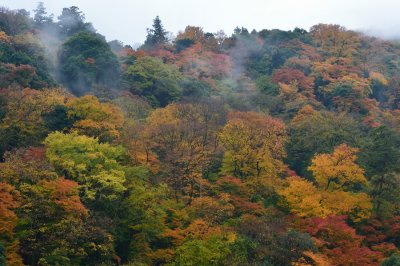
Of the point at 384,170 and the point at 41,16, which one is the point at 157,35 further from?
the point at 384,170

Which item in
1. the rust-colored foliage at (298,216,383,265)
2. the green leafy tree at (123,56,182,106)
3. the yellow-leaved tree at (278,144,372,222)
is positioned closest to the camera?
the rust-colored foliage at (298,216,383,265)

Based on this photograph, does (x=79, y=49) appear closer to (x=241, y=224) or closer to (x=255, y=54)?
(x=255, y=54)

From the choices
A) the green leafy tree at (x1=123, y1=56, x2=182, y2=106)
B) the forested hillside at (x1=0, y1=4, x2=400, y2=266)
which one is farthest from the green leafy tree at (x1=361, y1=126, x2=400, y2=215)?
the green leafy tree at (x1=123, y1=56, x2=182, y2=106)

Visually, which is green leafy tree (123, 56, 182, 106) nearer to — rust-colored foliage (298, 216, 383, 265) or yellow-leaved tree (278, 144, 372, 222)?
yellow-leaved tree (278, 144, 372, 222)

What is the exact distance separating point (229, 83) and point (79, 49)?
1750cm

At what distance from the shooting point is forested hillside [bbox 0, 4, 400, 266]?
86.7ft

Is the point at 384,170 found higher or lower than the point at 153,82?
lower

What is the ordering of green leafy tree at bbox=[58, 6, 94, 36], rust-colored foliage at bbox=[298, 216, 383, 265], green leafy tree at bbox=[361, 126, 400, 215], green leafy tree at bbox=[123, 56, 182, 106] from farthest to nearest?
green leafy tree at bbox=[58, 6, 94, 36] → green leafy tree at bbox=[123, 56, 182, 106] → green leafy tree at bbox=[361, 126, 400, 215] → rust-colored foliage at bbox=[298, 216, 383, 265]

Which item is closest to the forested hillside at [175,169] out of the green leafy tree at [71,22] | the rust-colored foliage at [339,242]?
the rust-colored foliage at [339,242]

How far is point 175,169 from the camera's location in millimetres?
33844

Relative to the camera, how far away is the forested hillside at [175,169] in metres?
26.4

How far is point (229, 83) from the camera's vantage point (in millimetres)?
60562

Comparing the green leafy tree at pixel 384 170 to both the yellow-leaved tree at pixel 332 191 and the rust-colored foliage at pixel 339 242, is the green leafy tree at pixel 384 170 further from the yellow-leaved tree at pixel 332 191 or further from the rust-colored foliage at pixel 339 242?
the rust-colored foliage at pixel 339 242

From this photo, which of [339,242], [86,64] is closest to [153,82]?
[86,64]
